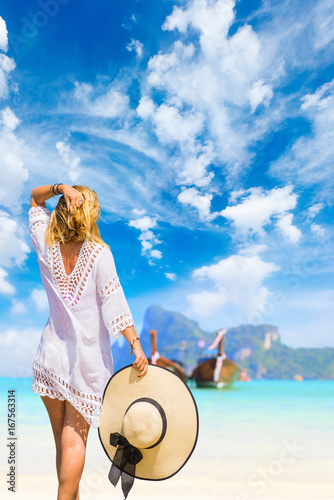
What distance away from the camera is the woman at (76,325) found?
1.67m

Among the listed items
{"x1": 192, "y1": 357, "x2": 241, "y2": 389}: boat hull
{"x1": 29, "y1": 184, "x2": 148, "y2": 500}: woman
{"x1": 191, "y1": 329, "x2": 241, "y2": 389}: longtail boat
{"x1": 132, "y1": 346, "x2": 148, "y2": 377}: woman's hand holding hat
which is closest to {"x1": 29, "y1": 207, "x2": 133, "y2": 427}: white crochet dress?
{"x1": 29, "y1": 184, "x2": 148, "y2": 500}: woman

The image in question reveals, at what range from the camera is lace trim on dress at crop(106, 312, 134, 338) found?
1.66 m

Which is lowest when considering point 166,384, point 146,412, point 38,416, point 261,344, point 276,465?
point 38,416

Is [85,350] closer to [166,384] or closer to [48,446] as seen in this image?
[166,384]

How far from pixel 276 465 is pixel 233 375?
76.0 ft

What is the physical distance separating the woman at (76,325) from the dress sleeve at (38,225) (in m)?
0.02

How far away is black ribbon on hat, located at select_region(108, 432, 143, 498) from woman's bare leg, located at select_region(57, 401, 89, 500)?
0.13 meters

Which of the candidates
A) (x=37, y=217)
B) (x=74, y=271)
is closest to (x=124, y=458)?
(x=74, y=271)

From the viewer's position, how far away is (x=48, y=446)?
21.7 ft

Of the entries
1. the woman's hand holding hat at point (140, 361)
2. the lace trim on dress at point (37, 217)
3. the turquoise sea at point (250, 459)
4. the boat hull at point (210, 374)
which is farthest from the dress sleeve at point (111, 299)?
the boat hull at point (210, 374)

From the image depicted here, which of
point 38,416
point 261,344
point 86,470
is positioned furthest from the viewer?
point 261,344

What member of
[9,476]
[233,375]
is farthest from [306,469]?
[233,375]

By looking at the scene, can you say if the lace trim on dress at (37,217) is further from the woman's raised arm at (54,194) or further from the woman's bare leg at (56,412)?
the woman's bare leg at (56,412)

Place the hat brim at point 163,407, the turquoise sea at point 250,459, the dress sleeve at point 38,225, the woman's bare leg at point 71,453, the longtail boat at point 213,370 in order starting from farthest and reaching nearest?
1. the longtail boat at point 213,370
2. the turquoise sea at point 250,459
3. the dress sleeve at point 38,225
4. the hat brim at point 163,407
5. the woman's bare leg at point 71,453
